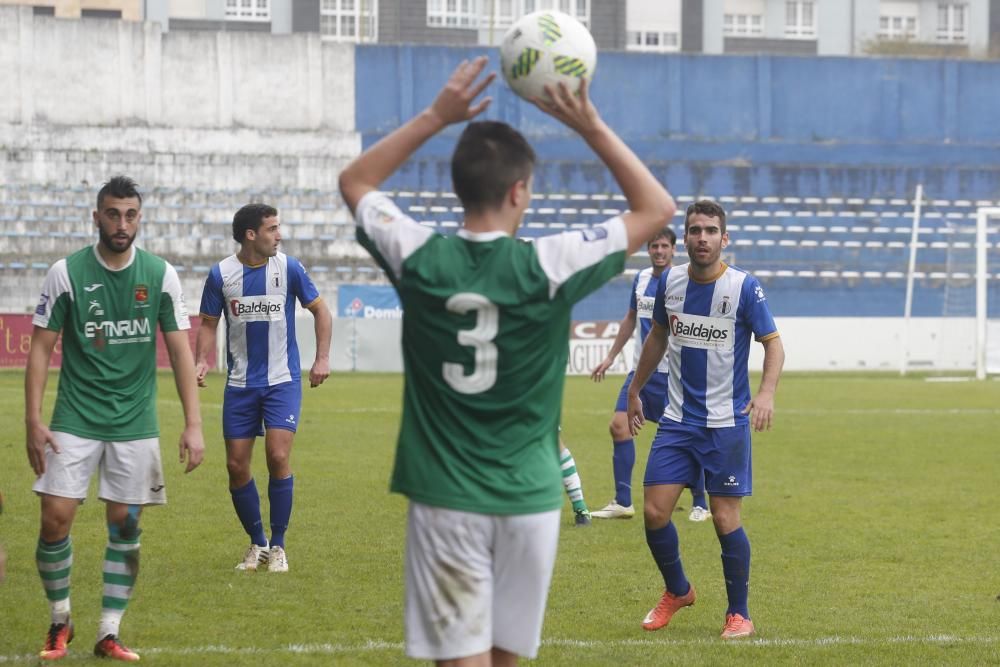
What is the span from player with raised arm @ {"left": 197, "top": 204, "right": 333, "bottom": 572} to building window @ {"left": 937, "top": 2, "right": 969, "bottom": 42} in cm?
6493

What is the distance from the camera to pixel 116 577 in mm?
6316

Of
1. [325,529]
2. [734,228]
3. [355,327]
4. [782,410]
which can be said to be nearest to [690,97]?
[734,228]

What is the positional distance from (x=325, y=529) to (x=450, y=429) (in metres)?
6.93

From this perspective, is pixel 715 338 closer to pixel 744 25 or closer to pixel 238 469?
pixel 238 469

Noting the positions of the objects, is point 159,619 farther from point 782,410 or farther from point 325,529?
point 782,410

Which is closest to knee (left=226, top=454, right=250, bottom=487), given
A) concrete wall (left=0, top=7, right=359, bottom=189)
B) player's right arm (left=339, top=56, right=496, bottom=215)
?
player's right arm (left=339, top=56, right=496, bottom=215)

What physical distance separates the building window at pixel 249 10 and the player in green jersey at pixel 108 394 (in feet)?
182

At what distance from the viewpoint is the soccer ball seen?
13.3 ft

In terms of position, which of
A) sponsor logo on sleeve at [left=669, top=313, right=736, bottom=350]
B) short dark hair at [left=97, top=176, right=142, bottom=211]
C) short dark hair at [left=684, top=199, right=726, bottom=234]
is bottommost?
sponsor logo on sleeve at [left=669, top=313, right=736, bottom=350]

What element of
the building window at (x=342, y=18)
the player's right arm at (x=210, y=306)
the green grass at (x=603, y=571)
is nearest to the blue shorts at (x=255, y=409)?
the player's right arm at (x=210, y=306)

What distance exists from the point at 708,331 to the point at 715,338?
0.05m

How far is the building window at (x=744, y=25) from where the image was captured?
66.0 meters

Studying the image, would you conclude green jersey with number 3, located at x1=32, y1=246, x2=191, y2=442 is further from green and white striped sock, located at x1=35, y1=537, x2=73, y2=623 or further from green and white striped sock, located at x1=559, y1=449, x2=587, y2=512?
green and white striped sock, located at x1=559, y1=449, x2=587, y2=512

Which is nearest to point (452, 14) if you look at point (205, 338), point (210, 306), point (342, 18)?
point (342, 18)
